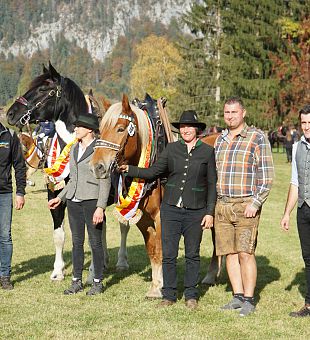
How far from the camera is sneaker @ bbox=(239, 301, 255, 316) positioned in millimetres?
5671

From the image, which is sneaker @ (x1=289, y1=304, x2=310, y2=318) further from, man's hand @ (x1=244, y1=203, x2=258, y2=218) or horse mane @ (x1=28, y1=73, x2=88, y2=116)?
horse mane @ (x1=28, y1=73, x2=88, y2=116)

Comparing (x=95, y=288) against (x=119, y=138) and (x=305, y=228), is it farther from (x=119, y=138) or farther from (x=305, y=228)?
(x=305, y=228)

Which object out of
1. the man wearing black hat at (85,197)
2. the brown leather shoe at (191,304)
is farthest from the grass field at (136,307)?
the man wearing black hat at (85,197)

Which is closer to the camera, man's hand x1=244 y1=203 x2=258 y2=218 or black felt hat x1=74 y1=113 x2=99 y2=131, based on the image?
man's hand x1=244 y1=203 x2=258 y2=218

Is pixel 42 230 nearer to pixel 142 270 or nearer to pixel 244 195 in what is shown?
pixel 142 270

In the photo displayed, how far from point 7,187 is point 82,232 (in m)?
1.11

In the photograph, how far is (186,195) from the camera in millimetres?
5719

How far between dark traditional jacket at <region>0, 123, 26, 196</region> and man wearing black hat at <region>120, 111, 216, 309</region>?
170 centimetres

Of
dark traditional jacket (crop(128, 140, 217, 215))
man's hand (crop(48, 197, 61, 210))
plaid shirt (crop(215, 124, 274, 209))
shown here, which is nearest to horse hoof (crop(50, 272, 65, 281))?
man's hand (crop(48, 197, 61, 210))

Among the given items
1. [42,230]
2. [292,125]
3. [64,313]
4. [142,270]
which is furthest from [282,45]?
[64,313]

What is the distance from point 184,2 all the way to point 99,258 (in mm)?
186567

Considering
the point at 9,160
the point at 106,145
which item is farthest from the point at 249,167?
the point at 9,160

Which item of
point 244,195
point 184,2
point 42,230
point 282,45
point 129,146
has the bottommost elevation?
point 42,230

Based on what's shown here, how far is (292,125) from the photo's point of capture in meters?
36.2
